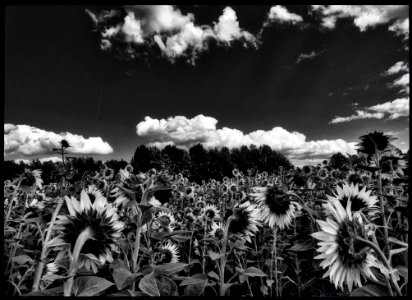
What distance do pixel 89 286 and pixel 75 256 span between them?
0.36 m

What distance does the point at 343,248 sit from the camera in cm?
111

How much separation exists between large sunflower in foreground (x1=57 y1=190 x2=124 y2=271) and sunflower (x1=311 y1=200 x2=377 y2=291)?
2.75ft

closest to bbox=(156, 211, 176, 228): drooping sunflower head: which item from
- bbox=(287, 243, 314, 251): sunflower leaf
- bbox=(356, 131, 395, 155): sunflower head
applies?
bbox=(287, 243, 314, 251): sunflower leaf

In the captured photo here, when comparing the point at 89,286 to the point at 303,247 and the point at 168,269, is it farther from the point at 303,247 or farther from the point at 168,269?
the point at 303,247

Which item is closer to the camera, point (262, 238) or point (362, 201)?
point (362, 201)

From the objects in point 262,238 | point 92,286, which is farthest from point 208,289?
point 92,286

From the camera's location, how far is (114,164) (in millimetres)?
5281

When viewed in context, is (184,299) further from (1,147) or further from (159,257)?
(159,257)

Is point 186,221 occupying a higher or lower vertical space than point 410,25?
lower

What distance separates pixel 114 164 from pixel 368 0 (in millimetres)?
4912

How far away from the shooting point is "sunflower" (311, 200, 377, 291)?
108 cm

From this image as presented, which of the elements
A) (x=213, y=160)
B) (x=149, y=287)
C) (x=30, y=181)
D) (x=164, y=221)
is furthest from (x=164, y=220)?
(x=213, y=160)

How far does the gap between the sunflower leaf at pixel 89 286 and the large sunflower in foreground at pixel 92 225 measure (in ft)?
0.40

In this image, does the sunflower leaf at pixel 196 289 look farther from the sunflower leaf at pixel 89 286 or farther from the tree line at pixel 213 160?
the tree line at pixel 213 160
